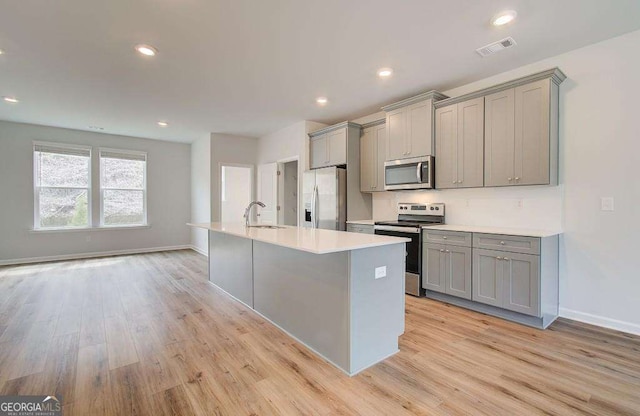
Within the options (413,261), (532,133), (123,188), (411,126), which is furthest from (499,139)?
(123,188)

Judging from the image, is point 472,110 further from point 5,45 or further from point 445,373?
point 5,45

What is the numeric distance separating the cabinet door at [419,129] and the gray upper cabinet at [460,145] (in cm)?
11

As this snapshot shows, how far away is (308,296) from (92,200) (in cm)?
617

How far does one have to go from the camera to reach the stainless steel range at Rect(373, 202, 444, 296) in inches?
145

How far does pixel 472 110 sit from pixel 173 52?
3.28m

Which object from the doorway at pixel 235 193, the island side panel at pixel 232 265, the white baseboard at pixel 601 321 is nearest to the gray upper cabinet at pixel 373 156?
the island side panel at pixel 232 265

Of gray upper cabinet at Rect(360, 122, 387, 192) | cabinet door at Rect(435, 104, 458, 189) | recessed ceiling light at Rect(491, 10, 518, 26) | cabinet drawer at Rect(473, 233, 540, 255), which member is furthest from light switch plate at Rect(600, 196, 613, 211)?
gray upper cabinet at Rect(360, 122, 387, 192)

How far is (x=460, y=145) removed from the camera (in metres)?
3.52

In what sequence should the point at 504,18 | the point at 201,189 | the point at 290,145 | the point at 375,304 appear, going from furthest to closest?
the point at 201,189, the point at 290,145, the point at 504,18, the point at 375,304

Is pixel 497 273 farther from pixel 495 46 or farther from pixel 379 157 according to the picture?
pixel 379 157

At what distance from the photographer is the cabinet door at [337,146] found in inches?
187

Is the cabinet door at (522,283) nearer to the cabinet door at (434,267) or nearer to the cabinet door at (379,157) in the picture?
the cabinet door at (434,267)

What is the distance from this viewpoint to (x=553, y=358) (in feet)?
7.42

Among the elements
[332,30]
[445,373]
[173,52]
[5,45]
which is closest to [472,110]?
[332,30]
